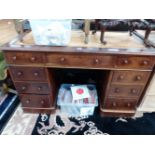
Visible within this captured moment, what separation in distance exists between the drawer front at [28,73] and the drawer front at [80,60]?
0.44 feet

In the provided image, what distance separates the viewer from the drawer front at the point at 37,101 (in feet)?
4.78

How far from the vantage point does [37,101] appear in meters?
1.49

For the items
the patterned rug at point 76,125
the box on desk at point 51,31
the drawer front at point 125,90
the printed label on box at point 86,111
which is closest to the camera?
the box on desk at point 51,31

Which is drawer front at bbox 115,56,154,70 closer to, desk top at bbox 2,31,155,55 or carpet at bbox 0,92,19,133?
desk top at bbox 2,31,155,55

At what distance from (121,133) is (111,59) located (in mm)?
761

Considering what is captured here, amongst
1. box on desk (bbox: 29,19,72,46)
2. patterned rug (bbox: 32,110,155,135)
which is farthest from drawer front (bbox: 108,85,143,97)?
box on desk (bbox: 29,19,72,46)

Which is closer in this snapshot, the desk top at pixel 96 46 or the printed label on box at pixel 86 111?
the desk top at pixel 96 46

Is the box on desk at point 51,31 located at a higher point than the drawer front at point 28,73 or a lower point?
higher

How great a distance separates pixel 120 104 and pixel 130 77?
1.15 ft

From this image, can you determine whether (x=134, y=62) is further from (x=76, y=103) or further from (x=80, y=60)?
(x=76, y=103)

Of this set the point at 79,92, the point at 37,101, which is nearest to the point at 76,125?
the point at 79,92

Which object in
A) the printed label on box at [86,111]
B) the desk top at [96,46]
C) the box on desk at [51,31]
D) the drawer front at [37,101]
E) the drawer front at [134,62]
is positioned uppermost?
the box on desk at [51,31]

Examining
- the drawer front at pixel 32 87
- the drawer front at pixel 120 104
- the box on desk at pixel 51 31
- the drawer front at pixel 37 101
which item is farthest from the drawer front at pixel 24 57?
the drawer front at pixel 120 104

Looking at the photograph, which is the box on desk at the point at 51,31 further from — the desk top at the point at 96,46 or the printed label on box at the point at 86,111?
the printed label on box at the point at 86,111
